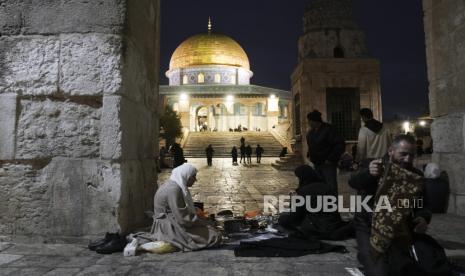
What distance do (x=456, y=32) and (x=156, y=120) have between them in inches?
170

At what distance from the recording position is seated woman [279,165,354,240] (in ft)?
12.2

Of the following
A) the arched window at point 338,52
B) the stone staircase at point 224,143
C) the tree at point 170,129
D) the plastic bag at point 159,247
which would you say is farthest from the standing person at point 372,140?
the tree at point 170,129

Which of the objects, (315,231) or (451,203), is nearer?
(315,231)

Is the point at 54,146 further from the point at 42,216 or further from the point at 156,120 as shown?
the point at 156,120

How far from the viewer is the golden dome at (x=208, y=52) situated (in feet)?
149

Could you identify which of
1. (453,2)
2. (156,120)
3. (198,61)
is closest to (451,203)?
(453,2)

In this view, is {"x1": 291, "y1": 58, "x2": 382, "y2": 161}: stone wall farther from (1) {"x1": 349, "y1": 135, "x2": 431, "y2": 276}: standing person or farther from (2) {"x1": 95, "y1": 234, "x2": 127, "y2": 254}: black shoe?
(1) {"x1": 349, "y1": 135, "x2": 431, "y2": 276}: standing person

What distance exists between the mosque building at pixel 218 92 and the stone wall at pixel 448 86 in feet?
102

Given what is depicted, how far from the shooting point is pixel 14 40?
12.0 ft

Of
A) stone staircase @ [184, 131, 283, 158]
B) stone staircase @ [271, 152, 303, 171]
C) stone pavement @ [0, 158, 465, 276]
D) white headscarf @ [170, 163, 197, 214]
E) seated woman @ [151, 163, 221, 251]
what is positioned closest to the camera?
stone pavement @ [0, 158, 465, 276]

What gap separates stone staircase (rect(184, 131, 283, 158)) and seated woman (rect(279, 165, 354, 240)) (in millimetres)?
19798

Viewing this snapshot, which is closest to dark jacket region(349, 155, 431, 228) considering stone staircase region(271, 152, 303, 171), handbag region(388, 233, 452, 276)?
handbag region(388, 233, 452, 276)

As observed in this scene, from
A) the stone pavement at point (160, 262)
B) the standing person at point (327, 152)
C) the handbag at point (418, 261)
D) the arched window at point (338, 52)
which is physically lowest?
the stone pavement at point (160, 262)

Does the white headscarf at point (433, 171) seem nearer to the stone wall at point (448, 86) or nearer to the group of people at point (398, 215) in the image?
the stone wall at point (448, 86)
